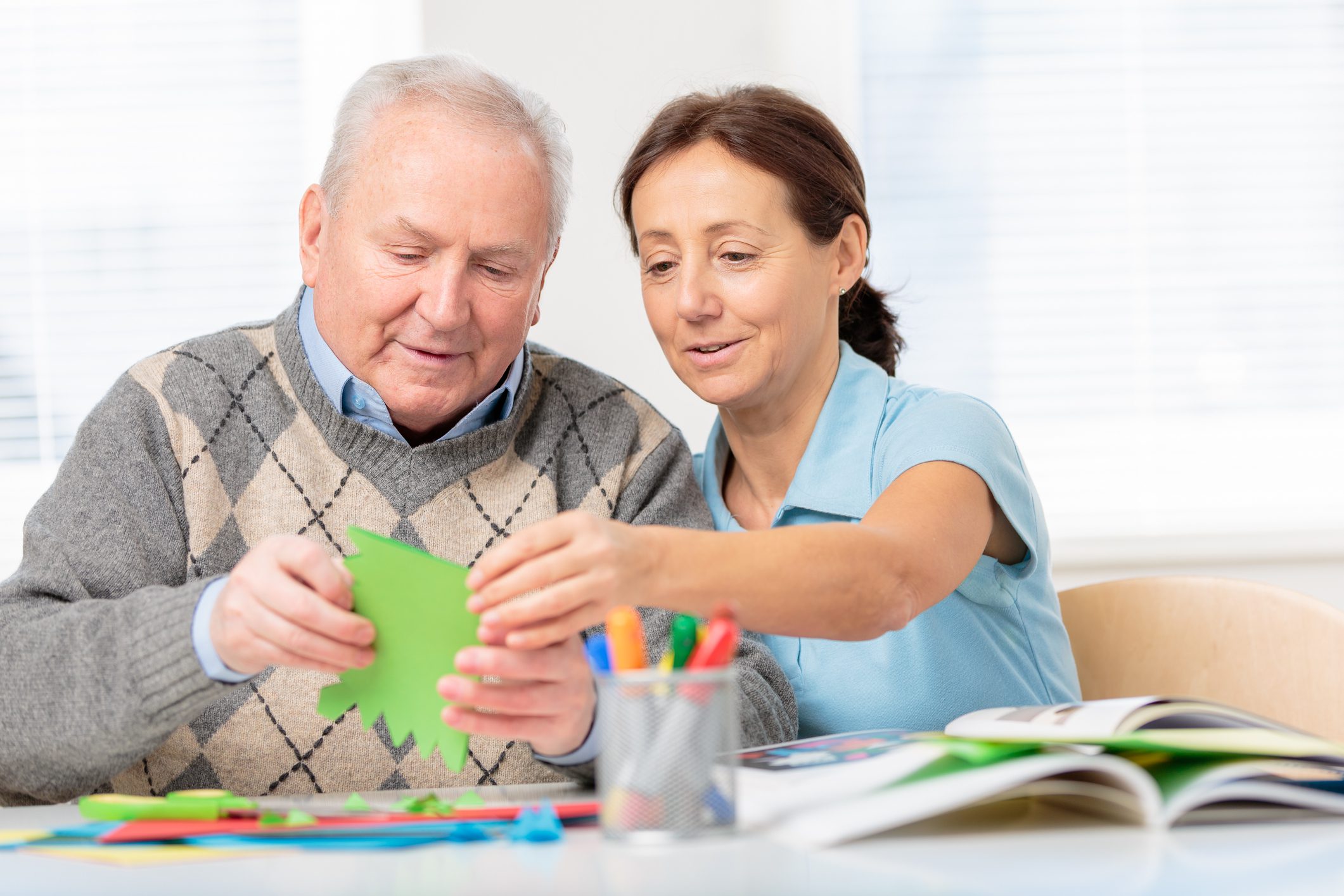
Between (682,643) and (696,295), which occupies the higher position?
(696,295)

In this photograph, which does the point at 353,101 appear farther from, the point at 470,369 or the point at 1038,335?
the point at 1038,335

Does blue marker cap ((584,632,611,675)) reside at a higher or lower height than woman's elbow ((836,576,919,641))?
higher

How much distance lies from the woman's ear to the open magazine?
83cm

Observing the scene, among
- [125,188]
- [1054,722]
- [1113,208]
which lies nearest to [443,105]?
[1054,722]

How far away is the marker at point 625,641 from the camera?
2.37 ft

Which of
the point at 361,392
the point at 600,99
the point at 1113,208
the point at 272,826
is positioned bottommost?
the point at 272,826

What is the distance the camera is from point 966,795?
2.29 ft

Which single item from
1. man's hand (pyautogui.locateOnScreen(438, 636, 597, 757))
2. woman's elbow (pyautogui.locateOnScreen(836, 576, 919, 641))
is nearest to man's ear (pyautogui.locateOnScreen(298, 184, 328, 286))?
man's hand (pyautogui.locateOnScreen(438, 636, 597, 757))

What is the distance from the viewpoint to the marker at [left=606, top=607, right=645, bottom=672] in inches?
28.4

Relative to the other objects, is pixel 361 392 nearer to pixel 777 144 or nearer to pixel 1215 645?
pixel 777 144

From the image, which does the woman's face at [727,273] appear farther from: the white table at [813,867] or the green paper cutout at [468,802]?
the white table at [813,867]

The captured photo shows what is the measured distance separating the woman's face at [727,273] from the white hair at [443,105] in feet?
0.49

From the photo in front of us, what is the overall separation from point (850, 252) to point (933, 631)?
0.53 m

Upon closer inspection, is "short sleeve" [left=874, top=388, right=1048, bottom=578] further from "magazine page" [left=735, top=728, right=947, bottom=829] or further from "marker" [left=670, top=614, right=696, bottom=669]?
"marker" [left=670, top=614, right=696, bottom=669]
